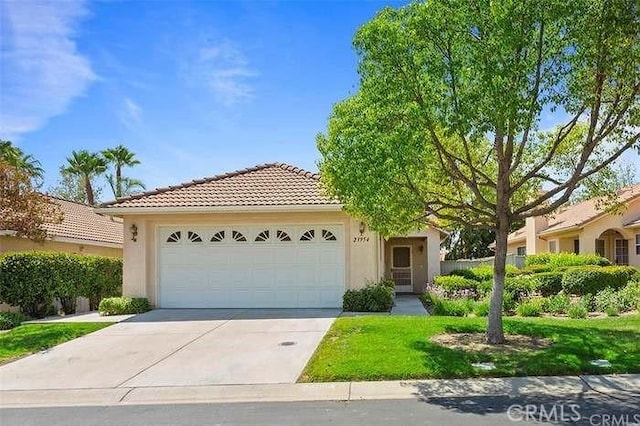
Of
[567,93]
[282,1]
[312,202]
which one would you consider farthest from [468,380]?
[312,202]

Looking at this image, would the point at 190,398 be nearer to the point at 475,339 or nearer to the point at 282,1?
the point at 475,339

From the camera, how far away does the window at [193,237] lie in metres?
16.7

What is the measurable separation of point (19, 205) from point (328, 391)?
1210cm

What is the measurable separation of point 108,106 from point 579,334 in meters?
12.4

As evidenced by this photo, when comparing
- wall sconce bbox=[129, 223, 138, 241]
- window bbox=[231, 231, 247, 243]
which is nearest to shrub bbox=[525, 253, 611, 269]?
window bbox=[231, 231, 247, 243]

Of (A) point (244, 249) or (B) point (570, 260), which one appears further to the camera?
(B) point (570, 260)

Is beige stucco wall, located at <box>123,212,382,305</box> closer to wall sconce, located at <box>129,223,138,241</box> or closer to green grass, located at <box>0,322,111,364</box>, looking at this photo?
wall sconce, located at <box>129,223,138,241</box>

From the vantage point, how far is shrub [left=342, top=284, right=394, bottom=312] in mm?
15172

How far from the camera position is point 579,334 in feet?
34.9

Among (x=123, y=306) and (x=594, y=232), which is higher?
(x=594, y=232)

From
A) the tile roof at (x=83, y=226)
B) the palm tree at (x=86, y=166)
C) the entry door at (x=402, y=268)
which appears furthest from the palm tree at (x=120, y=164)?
the entry door at (x=402, y=268)

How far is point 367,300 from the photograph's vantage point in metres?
15.2

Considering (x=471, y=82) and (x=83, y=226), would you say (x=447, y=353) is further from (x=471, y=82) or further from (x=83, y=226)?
(x=83, y=226)

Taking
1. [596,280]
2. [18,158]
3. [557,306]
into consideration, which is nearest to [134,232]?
[557,306]
